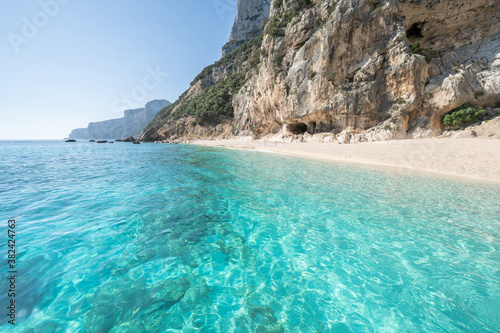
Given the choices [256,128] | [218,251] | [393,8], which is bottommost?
[218,251]

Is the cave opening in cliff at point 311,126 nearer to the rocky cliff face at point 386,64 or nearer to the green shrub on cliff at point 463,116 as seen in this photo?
the rocky cliff face at point 386,64

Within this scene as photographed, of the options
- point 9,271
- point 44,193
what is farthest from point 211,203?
point 44,193

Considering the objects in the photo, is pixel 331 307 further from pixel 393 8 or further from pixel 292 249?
pixel 393 8

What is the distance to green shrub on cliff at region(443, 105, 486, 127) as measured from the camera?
63.2 ft

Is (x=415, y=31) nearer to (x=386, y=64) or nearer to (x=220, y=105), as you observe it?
(x=386, y=64)

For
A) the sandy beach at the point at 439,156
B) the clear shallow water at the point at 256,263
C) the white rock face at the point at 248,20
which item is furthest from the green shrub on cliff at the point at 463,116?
the white rock face at the point at 248,20

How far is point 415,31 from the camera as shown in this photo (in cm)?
2666

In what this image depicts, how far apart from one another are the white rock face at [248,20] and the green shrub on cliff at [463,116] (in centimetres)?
8673

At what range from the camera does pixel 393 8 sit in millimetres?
23969

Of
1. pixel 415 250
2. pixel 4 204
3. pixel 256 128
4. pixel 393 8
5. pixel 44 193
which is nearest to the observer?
pixel 415 250

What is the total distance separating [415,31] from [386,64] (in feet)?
30.3

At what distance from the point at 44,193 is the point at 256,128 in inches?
1557

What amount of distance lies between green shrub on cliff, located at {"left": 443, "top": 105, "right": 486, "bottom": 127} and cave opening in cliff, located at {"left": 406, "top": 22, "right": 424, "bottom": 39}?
13.9 meters

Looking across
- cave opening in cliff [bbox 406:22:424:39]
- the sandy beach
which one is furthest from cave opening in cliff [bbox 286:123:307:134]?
cave opening in cliff [bbox 406:22:424:39]
